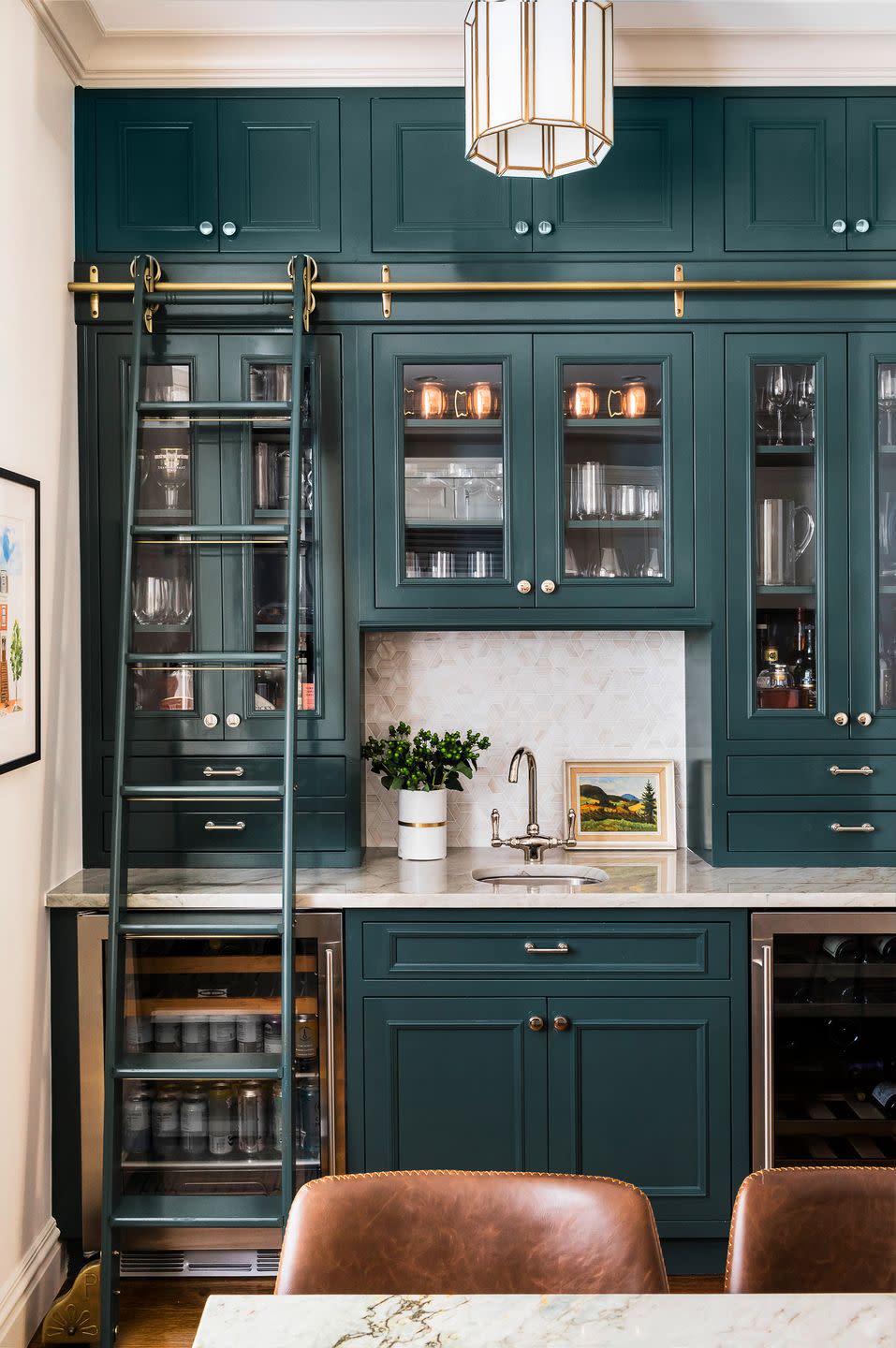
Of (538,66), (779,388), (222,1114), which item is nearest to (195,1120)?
(222,1114)

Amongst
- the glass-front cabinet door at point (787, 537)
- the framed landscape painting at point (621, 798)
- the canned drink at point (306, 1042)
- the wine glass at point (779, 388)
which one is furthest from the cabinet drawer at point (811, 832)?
the canned drink at point (306, 1042)

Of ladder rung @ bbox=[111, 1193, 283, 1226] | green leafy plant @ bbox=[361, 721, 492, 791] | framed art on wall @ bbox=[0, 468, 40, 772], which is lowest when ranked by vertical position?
ladder rung @ bbox=[111, 1193, 283, 1226]

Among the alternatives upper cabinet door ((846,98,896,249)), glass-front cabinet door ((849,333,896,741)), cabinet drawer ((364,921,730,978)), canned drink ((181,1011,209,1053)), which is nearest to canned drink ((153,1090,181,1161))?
canned drink ((181,1011,209,1053))

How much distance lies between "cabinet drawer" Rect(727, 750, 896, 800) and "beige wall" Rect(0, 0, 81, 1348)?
1722 mm

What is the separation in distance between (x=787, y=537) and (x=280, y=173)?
1.62m

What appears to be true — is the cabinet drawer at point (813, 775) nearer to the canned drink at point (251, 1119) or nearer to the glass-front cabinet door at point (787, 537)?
the glass-front cabinet door at point (787, 537)

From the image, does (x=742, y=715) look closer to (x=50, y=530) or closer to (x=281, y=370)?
(x=281, y=370)

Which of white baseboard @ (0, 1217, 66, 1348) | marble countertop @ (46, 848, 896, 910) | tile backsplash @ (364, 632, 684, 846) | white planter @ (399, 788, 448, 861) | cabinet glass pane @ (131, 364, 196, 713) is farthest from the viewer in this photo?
tile backsplash @ (364, 632, 684, 846)

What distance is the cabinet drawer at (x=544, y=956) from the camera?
261 centimetres

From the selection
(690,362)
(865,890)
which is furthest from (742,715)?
(690,362)

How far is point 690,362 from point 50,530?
1678mm

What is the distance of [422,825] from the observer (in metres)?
2.94

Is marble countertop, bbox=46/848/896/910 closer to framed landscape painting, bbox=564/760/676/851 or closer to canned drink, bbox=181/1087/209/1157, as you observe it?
framed landscape painting, bbox=564/760/676/851

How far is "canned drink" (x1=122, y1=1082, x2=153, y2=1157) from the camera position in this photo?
262 centimetres
